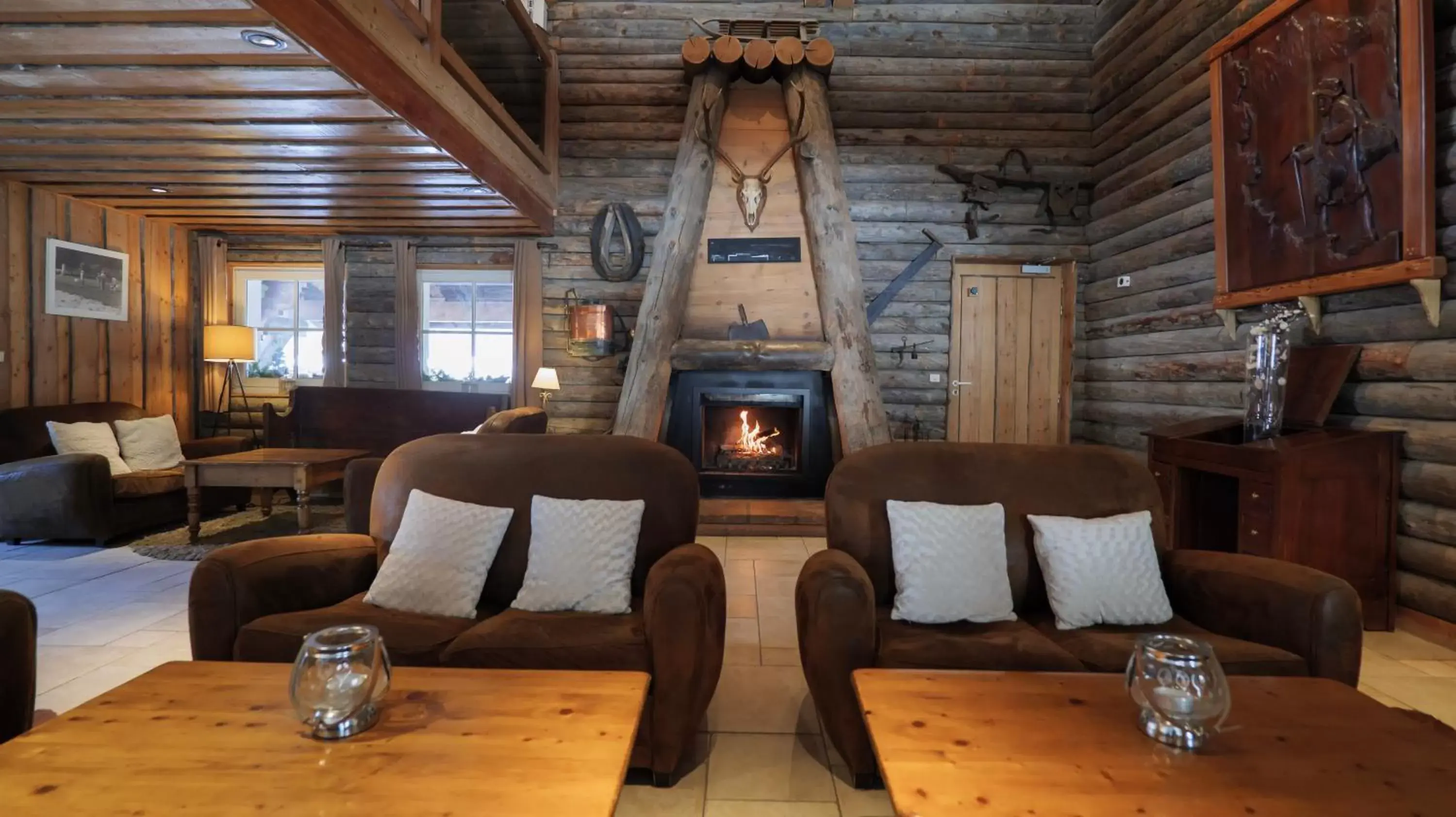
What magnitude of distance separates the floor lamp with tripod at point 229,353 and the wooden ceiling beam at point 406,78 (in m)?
3.20

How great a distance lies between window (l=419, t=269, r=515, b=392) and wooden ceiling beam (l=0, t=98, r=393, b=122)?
114 inches

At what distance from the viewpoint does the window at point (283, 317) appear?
21.4 feet

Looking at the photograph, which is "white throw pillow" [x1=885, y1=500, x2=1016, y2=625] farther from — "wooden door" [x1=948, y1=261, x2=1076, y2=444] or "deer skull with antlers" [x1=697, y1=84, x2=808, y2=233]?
"wooden door" [x1=948, y1=261, x2=1076, y2=444]

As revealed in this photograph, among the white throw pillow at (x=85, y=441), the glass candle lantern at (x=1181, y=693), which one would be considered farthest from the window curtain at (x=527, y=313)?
the glass candle lantern at (x=1181, y=693)

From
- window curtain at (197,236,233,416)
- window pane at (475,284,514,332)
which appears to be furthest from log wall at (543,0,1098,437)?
window curtain at (197,236,233,416)

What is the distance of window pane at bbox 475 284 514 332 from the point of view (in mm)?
6402

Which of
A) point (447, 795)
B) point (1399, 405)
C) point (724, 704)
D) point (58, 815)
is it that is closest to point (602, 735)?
point (447, 795)

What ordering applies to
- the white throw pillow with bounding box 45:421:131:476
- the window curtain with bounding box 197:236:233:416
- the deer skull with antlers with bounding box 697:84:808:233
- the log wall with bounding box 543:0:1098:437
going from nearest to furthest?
1. the white throw pillow with bounding box 45:421:131:476
2. the deer skull with antlers with bounding box 697:84:808:233
3. the log wall with bounding box 543:0:1098:437
4. the window curtain with bounding box 197:236:233:416

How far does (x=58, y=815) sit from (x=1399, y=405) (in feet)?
14.8

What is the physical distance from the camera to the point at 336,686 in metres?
1.11

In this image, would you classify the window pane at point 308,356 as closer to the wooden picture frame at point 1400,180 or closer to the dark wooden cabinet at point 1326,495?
the dark wooden cabinet at point 1326,495

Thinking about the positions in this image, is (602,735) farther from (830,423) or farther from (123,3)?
(830,423)

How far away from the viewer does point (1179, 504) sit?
3434mm

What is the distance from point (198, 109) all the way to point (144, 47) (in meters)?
0.69
